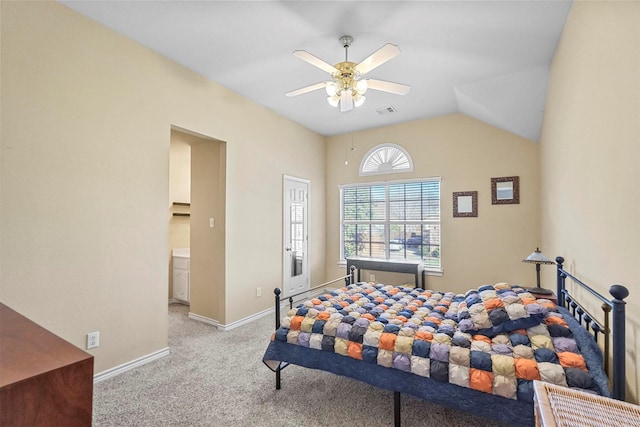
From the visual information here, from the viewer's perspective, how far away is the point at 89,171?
247cm

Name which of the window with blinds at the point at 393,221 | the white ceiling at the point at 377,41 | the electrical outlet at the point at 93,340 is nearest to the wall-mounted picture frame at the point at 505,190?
the white ceiling at the point at 377,41

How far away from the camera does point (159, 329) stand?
9.68 ft

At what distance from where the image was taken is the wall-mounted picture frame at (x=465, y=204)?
433 centimetres

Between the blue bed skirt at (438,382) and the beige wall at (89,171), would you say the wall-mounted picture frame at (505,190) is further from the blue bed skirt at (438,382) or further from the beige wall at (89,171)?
the beige wall at (89,171)

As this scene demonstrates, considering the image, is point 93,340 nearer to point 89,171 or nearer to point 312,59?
point 89,171

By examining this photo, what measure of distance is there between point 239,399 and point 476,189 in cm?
398

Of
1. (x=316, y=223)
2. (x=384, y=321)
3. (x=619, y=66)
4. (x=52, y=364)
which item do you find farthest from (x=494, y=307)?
(x=316, y=223)

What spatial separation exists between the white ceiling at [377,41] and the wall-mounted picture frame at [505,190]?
60 centimetres

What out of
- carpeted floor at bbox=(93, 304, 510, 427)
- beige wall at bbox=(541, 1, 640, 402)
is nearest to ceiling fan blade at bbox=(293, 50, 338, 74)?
beige wall at bbox=(541, 1, 640, 402)

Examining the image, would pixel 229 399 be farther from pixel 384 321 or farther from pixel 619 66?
pixel 619 66

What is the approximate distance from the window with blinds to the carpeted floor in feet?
9.23

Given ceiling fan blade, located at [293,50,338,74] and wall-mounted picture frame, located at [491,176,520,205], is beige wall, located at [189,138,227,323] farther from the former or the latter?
wall-mounted picture frame, located at [491,176,520,205]

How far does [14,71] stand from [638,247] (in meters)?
3.80

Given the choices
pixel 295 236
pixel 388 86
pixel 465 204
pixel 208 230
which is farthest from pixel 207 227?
pixel 465 204
